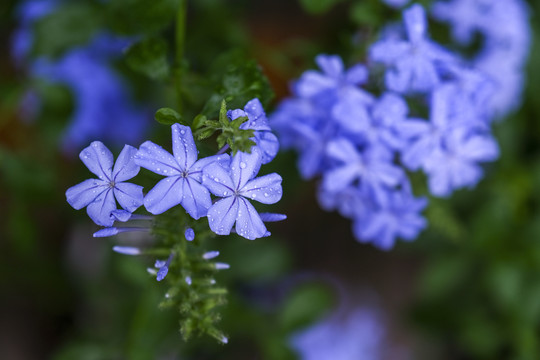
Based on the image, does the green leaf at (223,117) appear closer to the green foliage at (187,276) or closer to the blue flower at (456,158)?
the green foliage at (187,276)

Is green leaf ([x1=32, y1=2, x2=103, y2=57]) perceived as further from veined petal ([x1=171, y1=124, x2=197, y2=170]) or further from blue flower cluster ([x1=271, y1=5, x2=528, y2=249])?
veined petal ([x1=171, y1=124, x2=197, y2=170])

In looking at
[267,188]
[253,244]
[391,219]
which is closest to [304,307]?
[253,244]

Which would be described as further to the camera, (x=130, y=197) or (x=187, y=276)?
(x=187, y=276)

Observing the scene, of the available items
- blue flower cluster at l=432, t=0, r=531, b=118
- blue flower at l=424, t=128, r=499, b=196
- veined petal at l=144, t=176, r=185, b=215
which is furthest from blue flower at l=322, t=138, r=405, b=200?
blue flower cluster at l=432, t=0, r=531, b=118

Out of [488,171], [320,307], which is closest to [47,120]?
[320,307]

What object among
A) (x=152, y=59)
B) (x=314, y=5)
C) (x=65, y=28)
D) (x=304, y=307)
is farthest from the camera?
(x=304, y=307)

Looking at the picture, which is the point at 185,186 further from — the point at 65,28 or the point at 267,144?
the point at 65,28
